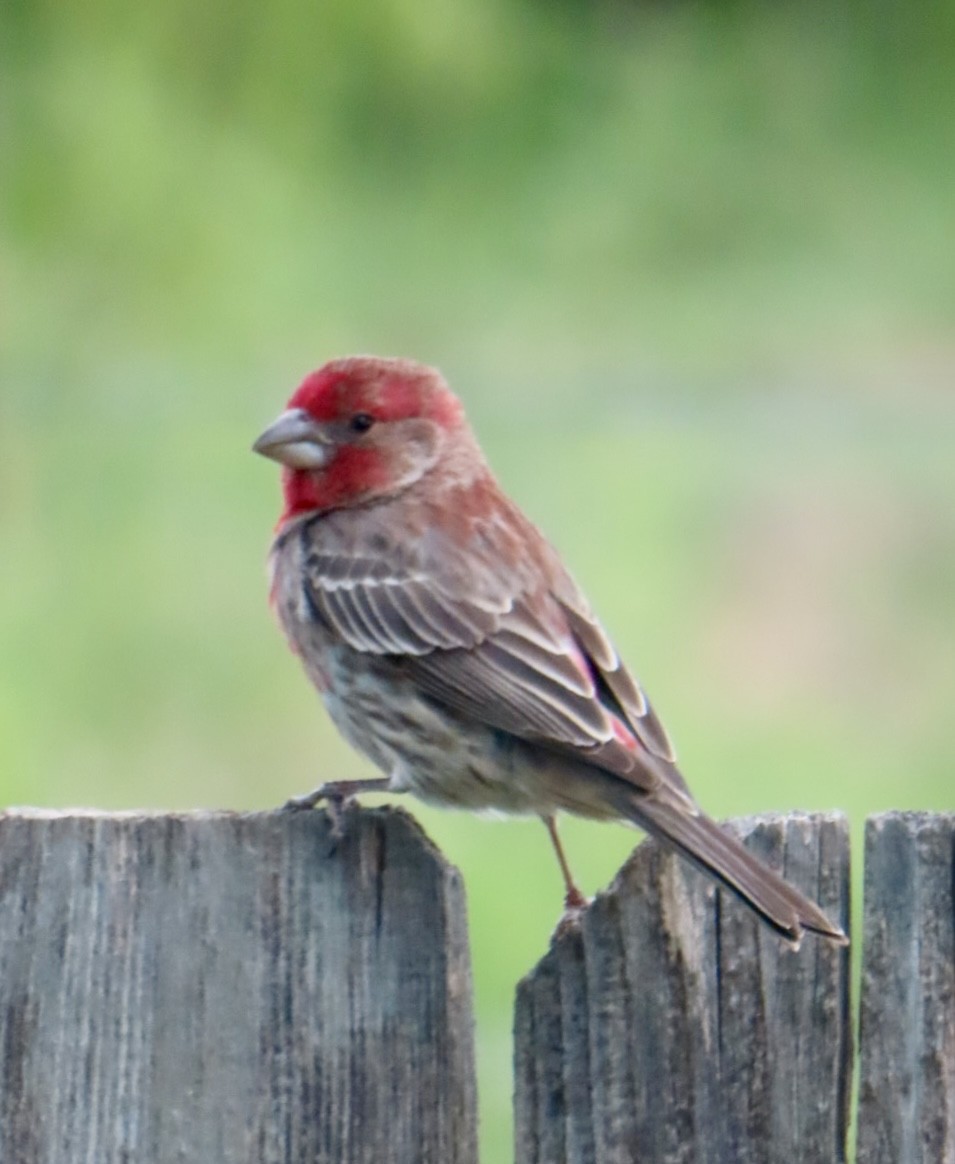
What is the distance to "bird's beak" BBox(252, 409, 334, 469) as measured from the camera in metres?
5.16

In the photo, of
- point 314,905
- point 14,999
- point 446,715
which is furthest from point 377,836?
point 446,715

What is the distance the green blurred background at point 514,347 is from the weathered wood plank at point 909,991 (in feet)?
8.36

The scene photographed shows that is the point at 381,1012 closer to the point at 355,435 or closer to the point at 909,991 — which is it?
the point at 909,991

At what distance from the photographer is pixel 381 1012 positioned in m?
3.07

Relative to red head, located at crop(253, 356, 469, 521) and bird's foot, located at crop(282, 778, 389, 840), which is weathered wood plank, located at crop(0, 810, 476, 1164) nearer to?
bird's foot, located at crop(282, 778, 389, 840)

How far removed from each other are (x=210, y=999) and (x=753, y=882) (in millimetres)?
634

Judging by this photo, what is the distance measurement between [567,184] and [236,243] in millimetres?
1521

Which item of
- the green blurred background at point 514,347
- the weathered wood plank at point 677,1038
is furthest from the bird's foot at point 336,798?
the green blurred background at point 514,347

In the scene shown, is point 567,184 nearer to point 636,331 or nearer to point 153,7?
point 636,331

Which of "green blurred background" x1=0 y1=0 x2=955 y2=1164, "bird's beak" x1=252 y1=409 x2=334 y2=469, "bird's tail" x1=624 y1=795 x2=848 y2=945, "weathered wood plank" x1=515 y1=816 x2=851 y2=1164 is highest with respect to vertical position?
"green blurred background" x1=0 y1=0 x2=955 y2=1164

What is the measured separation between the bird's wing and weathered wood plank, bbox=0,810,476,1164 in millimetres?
1061

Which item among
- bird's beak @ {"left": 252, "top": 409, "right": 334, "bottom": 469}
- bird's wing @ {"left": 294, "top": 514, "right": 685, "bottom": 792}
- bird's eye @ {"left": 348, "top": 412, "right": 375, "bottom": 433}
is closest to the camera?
bird's wing @ {"left": 294, "top": 514, "right": 685, "bottom": 792}

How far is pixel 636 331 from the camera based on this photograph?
999 centimetres

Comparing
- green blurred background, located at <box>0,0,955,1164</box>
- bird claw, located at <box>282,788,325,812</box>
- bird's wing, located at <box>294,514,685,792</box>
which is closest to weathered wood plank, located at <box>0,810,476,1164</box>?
bird claw, located at <box>282,788,325,812</box>
